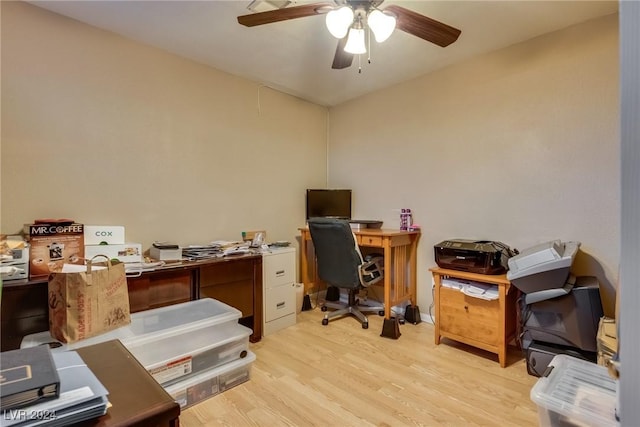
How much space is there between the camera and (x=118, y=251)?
2129 mm

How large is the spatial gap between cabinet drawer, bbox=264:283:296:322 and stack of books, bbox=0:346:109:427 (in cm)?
215

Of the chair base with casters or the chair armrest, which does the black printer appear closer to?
the chair armrest

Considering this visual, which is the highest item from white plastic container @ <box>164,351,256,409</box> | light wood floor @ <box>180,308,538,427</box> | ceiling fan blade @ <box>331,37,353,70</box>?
ceiling fan blade @ <box>331,37,353,70</box>

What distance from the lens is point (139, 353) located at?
1.69 meters

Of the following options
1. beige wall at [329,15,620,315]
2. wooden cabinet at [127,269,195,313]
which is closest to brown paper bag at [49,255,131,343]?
wooden cabinet at [127,269,195,313]

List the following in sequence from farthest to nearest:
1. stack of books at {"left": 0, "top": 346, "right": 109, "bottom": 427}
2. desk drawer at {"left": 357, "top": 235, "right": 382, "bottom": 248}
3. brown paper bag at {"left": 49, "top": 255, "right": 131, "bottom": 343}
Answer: desk drawer at {"left": 357, "top": 235, "right": 382, "bottom": 248} < brown paper bag at {"left": 49, "top": 255, "right": 131, "bottom": 343} < stack of books at {"left": 0, "top": 346, "right": 109, "bottom": 427}

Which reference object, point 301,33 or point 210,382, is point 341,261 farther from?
point 301,33

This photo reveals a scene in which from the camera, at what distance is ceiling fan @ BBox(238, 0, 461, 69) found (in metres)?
1.58

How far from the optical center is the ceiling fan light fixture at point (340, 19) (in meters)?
1.56

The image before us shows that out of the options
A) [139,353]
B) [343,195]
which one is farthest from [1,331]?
[343,195]

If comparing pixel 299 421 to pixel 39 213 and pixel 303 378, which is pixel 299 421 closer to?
pixel 303 378

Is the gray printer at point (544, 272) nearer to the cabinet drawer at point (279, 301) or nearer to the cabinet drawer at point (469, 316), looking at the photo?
the cabinet drawer at point (469, 316)

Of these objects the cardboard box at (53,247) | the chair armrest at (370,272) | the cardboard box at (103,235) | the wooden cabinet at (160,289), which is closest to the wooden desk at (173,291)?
the wooden cabinet at (160,289)

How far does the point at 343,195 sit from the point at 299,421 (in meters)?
2.41
